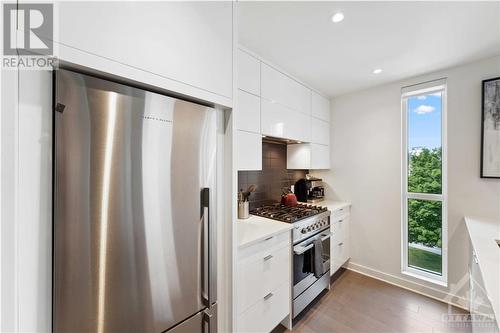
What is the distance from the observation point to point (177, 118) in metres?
0.98

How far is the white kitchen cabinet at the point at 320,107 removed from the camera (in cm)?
280

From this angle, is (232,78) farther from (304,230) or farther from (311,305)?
(311,305)

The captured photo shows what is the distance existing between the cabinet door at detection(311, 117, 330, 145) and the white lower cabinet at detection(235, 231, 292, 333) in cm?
150

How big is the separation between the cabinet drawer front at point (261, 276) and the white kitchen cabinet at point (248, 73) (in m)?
1.45

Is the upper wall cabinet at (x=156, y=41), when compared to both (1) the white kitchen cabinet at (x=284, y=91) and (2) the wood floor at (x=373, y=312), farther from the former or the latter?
(2) the wood floor at (x=373, y=312)

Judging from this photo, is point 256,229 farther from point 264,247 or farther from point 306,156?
point 306,156

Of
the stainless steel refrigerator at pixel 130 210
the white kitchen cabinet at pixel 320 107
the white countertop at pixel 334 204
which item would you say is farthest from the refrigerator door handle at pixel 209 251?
the white kitchen cabinet at pixel 320 107

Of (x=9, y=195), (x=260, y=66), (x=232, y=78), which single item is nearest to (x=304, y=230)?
(x=232, y=78)

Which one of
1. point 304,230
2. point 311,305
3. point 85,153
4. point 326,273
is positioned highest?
point 85,153

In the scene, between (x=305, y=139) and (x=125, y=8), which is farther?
(x=305, y=139)

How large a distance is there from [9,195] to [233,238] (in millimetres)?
961

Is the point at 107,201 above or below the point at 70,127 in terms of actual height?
below

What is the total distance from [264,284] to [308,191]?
165cm

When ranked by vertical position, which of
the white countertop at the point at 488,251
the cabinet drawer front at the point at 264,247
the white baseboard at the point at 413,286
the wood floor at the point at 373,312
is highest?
the white countertop at the point at 488,251
